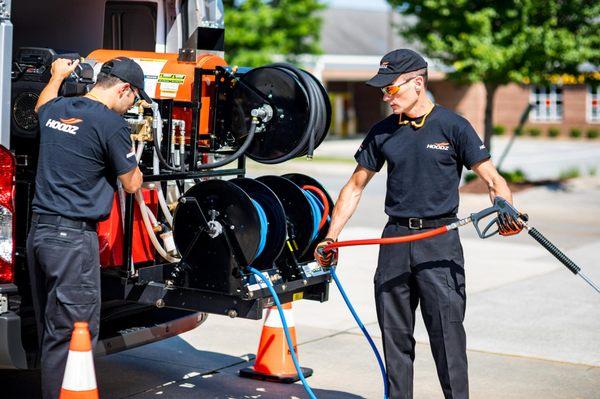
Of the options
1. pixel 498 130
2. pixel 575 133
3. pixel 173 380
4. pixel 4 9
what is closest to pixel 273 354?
pixel 173 380

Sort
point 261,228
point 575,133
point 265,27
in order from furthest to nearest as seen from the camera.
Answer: point 575,133 → point 265,27 → point 261,228

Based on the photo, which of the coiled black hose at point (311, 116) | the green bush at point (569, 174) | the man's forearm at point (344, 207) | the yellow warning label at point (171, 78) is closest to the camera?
the man's forearm at point (344, 207)

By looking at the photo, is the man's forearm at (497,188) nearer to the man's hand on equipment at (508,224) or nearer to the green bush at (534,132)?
the man's hand on equipment at (508,224)

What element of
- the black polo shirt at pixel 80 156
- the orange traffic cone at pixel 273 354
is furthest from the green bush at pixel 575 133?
the black polo shirt at pixel 80 156

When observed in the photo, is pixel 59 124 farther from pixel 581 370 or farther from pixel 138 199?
pixel 581 370

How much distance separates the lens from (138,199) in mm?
5312

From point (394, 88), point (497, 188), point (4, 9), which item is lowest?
point (497, 188)

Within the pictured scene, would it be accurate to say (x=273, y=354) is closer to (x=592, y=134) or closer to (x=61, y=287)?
(x=61, y=287)

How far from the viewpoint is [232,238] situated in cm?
516

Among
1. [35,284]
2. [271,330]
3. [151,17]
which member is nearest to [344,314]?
[271,330]

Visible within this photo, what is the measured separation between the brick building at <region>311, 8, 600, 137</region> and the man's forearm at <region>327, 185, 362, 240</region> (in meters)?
34.7

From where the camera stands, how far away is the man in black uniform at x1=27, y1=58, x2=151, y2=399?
4.91m

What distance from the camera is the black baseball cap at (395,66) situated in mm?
5281

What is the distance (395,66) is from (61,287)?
204 centimetres
